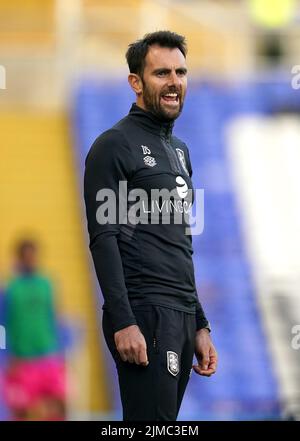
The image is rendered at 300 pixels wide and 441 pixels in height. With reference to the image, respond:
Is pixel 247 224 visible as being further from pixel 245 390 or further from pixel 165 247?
pixel 165 247

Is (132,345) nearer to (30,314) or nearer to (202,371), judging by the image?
(202,371)

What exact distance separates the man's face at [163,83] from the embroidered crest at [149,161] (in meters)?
0.17

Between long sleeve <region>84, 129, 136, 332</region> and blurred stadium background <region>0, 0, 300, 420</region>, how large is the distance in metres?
7.14

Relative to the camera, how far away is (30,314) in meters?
10.2

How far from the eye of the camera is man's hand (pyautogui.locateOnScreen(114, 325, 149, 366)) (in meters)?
4.41

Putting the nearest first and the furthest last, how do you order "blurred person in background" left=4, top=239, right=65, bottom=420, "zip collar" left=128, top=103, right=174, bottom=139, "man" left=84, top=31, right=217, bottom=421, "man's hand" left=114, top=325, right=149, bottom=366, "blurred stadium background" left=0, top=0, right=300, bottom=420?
"man's hand" left=114, top=325, right=149, bottom=366 < "man" left=84, top=31, right=217, bottom=421 < "zip collar" left=128, top=103, right=174, bottom=139 < "blurred person in background" left=4, top=239, right=65, bottom=420 < "blurred stadium background" left=0, top=0, right=300, bottom=420

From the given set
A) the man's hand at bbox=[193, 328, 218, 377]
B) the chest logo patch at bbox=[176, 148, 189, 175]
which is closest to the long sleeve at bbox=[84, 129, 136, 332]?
the chest logo patch at bbox=[176, 148, 189, 175]

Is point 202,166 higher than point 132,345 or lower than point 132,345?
higher

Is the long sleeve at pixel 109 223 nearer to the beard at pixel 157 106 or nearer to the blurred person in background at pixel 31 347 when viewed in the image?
the beard at pixel 157 106

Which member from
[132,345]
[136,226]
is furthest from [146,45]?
[132,345]

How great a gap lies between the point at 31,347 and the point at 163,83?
19.1ft

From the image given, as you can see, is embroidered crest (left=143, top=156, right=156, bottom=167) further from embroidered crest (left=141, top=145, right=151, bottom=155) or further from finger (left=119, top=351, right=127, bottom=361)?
→ finger (left=119, top=351, right=127, bottom=361)

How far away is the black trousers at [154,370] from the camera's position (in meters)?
4.51

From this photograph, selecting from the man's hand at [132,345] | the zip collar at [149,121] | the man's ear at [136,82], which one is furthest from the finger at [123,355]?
the man's ear at [136,82]
